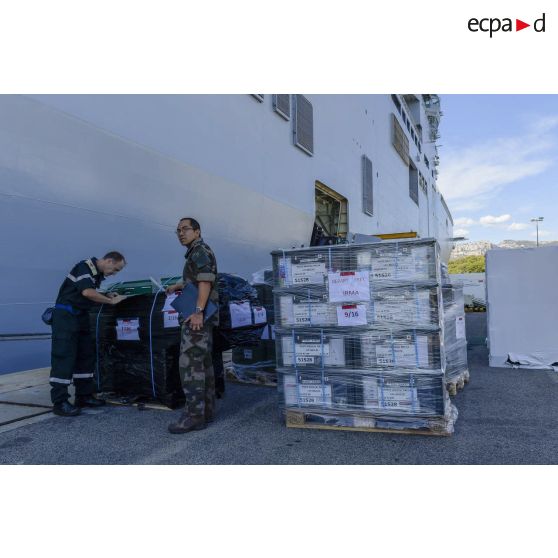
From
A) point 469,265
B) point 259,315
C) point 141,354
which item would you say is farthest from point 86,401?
point 469,265

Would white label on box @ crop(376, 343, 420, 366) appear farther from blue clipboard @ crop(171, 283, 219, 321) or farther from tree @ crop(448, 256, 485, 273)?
tree @ crop(448, 256, 485, 273)

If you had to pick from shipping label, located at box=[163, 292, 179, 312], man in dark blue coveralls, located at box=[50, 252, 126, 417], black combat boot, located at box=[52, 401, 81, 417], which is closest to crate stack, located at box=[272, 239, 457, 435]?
shipping label, located at box=[163, 292, 179, 312]

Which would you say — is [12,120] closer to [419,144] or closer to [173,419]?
[173,419]

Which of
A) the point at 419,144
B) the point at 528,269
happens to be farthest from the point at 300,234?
the point at 419,144

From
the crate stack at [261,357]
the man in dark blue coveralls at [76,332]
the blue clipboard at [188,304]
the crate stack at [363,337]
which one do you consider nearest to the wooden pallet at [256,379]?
the crate stack at [261,357]

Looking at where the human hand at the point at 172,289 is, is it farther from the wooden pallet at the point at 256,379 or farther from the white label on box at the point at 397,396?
the white label on box at the point at 397,396

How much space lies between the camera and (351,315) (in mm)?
3693

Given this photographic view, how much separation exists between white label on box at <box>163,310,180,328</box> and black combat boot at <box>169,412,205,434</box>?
918 mm

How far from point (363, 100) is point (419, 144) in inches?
744

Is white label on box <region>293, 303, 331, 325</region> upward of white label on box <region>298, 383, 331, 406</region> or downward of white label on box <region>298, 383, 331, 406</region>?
upward

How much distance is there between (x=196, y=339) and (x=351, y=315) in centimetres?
133

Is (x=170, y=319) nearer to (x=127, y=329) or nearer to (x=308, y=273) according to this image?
(x=127, y=329)

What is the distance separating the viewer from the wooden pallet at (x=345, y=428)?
11.5 feet

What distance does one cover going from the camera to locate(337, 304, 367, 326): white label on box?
12.0 feet
